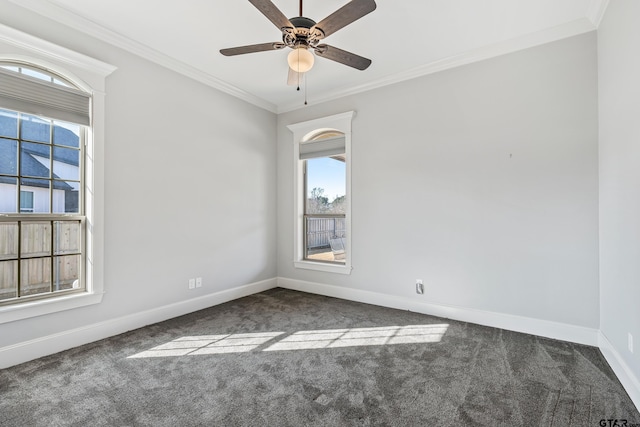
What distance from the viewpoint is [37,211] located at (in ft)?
8.69

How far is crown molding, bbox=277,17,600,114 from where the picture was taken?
9.25 ft

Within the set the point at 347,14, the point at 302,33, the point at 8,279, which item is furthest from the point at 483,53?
the point at 8,279

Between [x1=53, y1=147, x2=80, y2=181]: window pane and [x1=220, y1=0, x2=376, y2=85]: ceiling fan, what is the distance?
5.84ft

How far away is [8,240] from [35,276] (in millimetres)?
367

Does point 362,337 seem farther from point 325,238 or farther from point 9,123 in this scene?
point 9,123

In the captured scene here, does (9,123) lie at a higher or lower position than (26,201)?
higher

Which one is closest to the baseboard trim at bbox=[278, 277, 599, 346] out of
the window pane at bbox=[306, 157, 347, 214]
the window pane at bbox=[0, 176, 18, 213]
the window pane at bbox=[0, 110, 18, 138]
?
the window pane at bbox=[306, 157, 347, 214]

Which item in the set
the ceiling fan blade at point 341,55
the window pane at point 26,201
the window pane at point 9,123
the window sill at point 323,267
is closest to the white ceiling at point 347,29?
the ceiling fan blade at point 341,55

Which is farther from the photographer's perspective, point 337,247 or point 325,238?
point 325,238

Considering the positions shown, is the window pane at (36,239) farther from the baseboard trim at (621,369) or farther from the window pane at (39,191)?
the baseboard trim at (621,369)

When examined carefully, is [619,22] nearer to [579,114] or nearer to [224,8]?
[579,114]

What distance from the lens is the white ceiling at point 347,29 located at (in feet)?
8.52

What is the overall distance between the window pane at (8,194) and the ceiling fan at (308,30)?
81.7 inches

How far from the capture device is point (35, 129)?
2.64 metres
